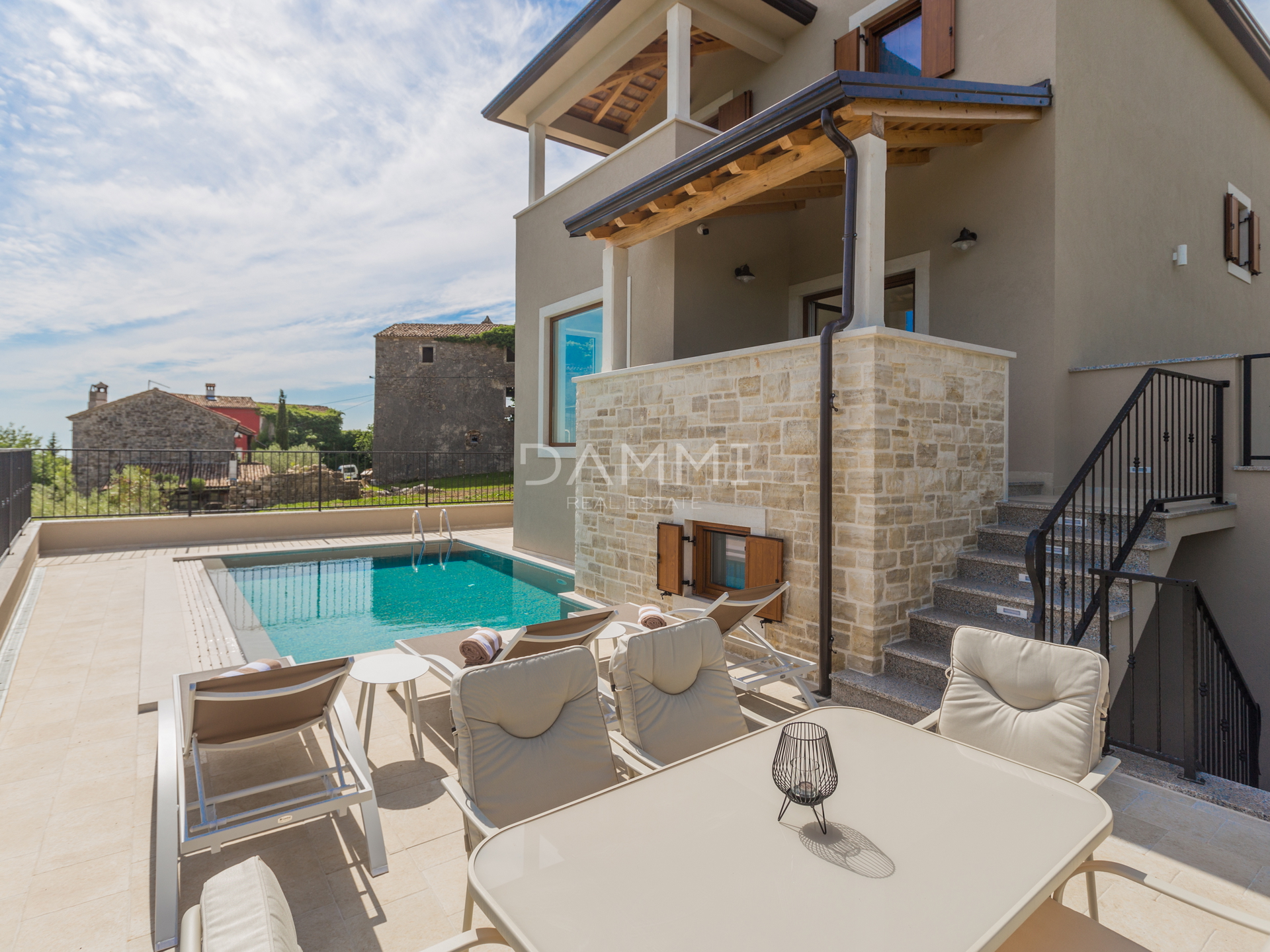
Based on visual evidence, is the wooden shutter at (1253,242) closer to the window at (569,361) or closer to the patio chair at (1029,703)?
the window at (569,361)

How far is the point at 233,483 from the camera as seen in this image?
16203mm

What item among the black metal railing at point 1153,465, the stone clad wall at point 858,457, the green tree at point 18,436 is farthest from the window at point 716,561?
the green tree at point 18,436

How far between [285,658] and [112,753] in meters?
1.06

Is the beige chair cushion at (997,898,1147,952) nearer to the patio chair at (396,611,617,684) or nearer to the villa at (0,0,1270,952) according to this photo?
the villa at (0,0,1270,952)

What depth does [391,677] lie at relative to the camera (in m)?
3.76

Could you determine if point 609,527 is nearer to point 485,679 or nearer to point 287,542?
point 485,679

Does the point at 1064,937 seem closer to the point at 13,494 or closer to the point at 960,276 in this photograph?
the point at 960,276

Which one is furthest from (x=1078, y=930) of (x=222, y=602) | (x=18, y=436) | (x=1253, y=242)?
(x=18, y=436)

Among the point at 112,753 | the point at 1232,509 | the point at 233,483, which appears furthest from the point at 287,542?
the point at 1232,509

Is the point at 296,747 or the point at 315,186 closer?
the point at 296,747

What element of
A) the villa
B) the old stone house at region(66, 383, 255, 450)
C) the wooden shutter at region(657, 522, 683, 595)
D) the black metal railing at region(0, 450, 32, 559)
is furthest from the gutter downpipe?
the old stone house at region(66, 383, 255, 450)

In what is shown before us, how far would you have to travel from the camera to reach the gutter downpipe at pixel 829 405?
465cm

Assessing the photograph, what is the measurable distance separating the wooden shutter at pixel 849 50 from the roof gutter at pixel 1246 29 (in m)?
4.18

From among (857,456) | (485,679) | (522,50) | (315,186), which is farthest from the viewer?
(315,186)
